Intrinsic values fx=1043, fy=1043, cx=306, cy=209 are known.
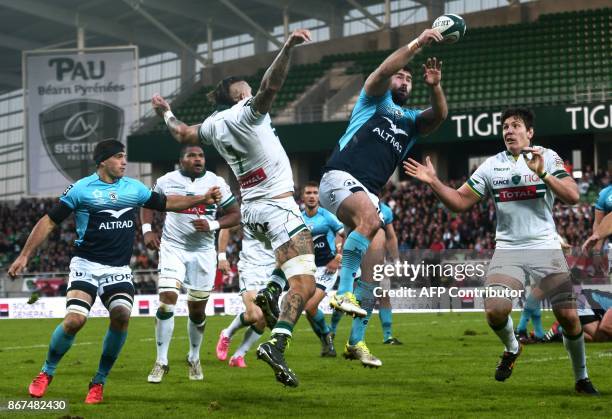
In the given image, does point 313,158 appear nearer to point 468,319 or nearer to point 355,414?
point 468,319

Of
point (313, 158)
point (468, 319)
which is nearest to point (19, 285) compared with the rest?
point (313, 158)

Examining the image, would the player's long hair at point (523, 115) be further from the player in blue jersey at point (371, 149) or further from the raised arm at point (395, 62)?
the raised arm at point (395, 62)

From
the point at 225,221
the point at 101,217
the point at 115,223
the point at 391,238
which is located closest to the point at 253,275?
the point at 225,221

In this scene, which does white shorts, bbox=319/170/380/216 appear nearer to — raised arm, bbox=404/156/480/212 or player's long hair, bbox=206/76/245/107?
raised arm, bbox=404/156/480/212

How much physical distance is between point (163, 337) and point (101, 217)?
2.16m

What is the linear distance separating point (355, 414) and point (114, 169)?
350cm

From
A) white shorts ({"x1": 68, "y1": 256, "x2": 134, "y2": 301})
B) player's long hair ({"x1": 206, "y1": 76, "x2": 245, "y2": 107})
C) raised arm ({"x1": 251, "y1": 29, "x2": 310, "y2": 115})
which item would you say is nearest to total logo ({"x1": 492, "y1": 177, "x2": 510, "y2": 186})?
raised arm ({"x1": 251, "y1": 29, "x2": 310, "y2": 115})

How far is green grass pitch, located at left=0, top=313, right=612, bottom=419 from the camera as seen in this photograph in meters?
8.72

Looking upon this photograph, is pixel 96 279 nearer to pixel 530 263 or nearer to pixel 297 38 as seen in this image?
pixel 297 38

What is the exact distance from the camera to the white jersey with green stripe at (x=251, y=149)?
9.12 metres

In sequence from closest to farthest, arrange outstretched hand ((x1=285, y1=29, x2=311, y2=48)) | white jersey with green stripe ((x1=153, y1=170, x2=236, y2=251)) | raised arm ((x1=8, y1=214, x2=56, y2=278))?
1. outstretched hand ((x1=285, y1=29, x2=311, y2=48))
2. raised arm ((x1=8, y1=214, x2=56, y2=278))
3. white jersey with green stripe ((x1=153, y1=170, x2=236, y2=251))

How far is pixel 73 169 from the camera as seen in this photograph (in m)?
42.0

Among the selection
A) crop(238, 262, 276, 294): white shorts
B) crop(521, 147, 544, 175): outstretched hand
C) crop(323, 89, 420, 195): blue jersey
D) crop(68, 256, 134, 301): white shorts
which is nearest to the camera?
crop(521, 147, 544, 175): outstretched hand

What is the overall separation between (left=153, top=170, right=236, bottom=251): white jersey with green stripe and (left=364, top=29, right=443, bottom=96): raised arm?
2.77m
